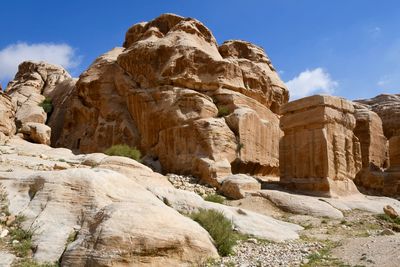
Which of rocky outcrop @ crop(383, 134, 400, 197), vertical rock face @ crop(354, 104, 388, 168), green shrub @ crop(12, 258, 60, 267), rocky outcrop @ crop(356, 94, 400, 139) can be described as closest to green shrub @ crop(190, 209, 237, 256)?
green shrub @ crop(12, 258, 60, 267)

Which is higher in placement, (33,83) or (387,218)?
(33,83)

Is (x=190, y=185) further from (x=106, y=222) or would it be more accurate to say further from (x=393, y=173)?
(x=393, y=173)

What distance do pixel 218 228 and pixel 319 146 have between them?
39.9 ft

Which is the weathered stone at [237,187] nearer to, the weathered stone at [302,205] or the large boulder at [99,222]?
the weathered stone at [302,205]

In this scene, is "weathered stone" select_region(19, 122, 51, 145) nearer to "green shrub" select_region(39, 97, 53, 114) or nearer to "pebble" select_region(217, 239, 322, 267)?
"green shrub" select_region(39, 97, 53, 114)

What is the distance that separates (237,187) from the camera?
18.4 meters

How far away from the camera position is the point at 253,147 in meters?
23.9

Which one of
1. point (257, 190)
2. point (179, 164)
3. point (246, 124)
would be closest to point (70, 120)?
point (179, 164)

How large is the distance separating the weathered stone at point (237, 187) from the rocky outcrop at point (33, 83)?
1916 centimetres

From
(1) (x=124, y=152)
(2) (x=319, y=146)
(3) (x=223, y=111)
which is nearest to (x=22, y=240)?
(1) (x=124, y=152)

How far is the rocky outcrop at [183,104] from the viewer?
22.6 meters

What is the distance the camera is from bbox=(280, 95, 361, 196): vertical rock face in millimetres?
19828

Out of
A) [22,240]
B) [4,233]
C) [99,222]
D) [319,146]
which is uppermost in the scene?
[319,146]

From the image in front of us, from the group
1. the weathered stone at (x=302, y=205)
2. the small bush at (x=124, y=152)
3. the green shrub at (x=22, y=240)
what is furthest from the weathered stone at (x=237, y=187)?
the green shrub at (x=22, y=240)
